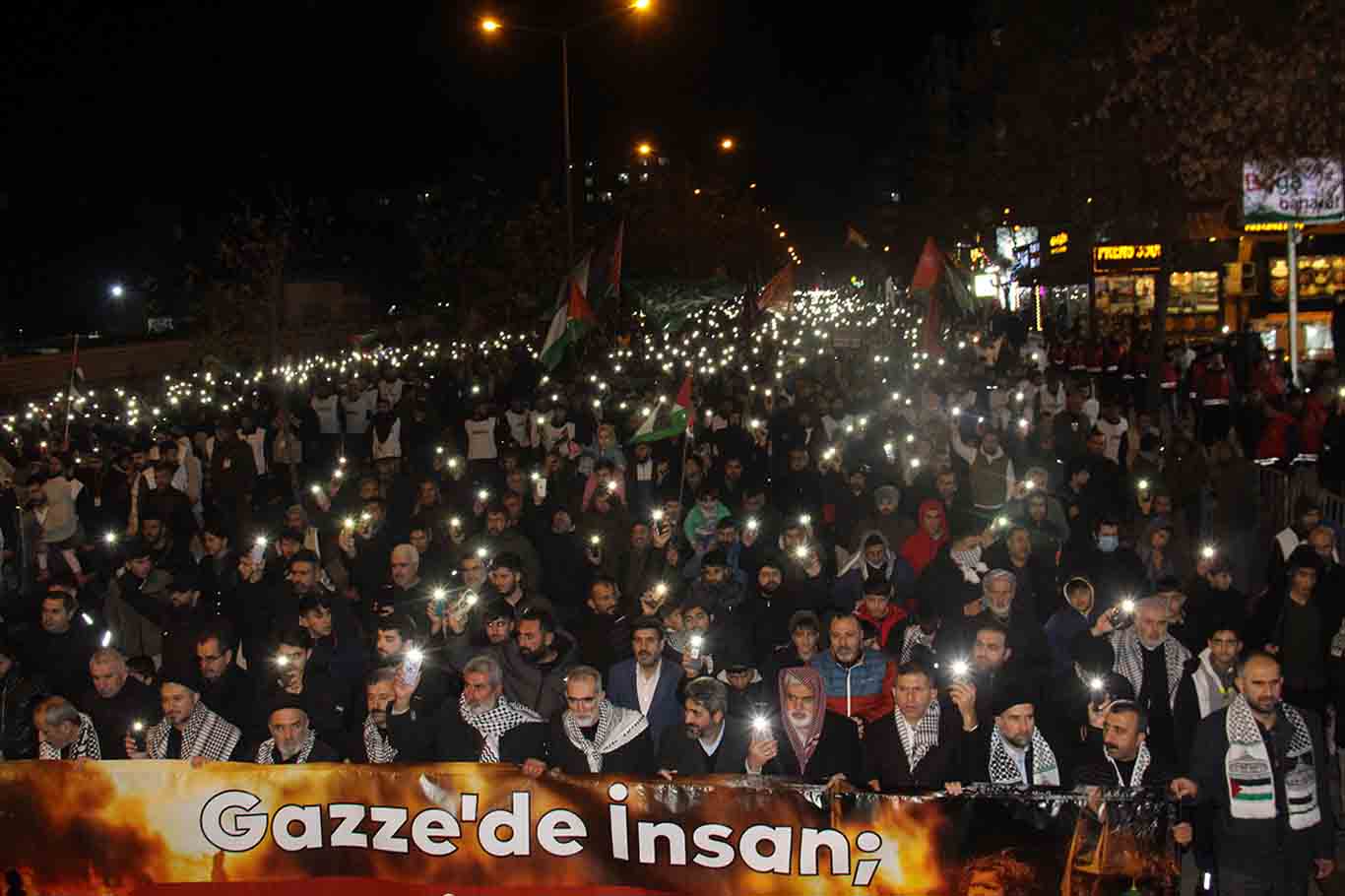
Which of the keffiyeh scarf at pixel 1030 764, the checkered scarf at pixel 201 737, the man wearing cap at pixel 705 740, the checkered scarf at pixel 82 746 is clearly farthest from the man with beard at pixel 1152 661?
the checkered scarf at pixel 82 746

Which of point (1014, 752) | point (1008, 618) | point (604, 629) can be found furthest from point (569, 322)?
point (1014, 752)

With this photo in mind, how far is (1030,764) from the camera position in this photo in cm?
604

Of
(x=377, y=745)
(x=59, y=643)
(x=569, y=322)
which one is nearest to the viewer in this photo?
(x=377, y=745)

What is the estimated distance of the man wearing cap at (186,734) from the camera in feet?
21.8

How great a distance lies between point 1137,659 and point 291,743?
411cm

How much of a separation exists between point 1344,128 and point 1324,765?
960cm

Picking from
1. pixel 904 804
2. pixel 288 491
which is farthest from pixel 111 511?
pixel 904 804

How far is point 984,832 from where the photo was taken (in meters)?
5.31

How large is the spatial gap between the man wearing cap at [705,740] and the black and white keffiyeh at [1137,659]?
202 centimetres

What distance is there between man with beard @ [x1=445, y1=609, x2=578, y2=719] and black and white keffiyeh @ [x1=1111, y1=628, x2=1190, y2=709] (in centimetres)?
280

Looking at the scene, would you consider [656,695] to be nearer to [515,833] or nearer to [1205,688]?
[515,833]

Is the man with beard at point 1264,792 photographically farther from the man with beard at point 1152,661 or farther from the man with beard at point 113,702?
the man with beard at point 113,702

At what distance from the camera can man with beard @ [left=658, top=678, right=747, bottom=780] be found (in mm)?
6387

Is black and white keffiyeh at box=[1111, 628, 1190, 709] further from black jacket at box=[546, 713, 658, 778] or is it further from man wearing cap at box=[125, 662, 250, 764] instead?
man wearing cap at box=[125, 662, 250, 764]
